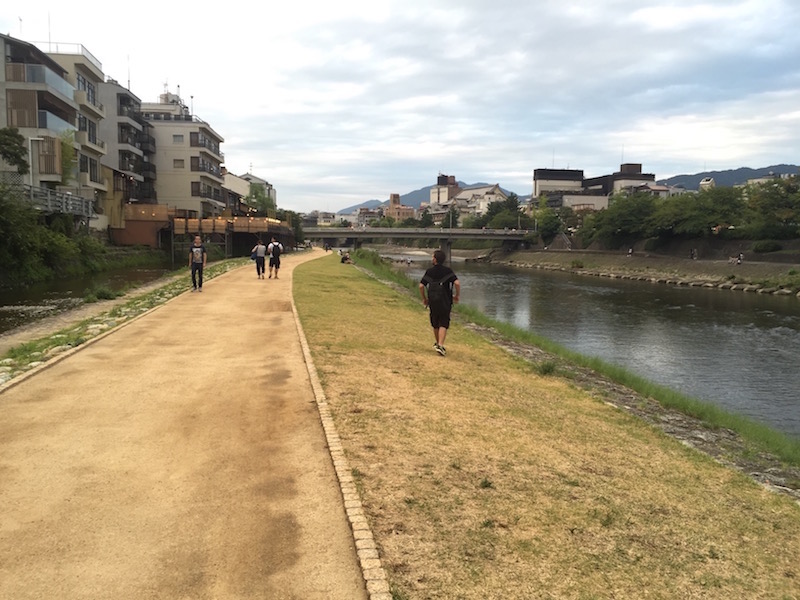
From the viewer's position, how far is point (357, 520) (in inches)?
178

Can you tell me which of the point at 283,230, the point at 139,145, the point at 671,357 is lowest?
the point at 671,357

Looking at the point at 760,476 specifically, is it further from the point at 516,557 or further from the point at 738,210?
the point at 738,210

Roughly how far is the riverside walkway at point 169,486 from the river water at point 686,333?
1079 centimetres

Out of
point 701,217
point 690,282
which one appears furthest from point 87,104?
point 701,217

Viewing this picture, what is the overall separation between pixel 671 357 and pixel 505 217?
9423 cm

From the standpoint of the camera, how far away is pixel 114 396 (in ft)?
25.2

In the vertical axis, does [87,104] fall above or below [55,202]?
above

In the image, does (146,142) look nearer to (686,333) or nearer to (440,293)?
(686,333)

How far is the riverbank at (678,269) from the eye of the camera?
4419 centimetres

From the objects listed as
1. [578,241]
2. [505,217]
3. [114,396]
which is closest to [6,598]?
[114,396]

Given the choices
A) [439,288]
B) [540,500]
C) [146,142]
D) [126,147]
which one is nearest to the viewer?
[540,500]

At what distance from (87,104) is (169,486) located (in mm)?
44370

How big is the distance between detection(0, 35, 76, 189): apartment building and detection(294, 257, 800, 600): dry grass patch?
3270 centimetres

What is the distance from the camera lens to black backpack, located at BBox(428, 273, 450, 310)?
10.9 metres
